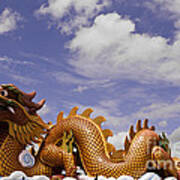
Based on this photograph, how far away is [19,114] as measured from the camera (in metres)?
5.65

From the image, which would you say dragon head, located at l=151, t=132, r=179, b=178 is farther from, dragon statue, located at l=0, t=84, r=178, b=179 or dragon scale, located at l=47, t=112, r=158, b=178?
dragon scale, located at l=47, t=112, r=158, b=178

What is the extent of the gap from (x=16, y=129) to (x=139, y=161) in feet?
8.10

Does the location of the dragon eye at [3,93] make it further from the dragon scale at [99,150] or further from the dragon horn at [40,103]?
the dragon scale at [99,150]

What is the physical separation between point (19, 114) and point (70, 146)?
1.20 m

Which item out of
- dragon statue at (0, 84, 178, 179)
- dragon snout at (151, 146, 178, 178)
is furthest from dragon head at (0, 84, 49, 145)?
dragon snout at (151, 146, 178, 178)

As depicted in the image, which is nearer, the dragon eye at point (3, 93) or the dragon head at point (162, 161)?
the dragon head at point (162, 161)

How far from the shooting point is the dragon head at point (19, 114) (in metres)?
5.52

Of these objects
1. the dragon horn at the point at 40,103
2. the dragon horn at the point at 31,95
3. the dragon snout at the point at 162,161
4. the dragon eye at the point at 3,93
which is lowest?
the dragon snout at the point at 162,161

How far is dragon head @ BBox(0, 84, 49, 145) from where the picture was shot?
5516 millimetres

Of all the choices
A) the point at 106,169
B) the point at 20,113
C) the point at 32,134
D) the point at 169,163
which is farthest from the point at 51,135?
the point at 169,163

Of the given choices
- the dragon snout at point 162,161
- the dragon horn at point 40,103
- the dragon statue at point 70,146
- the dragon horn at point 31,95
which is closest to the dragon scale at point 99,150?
the dragon statue at point 70,146

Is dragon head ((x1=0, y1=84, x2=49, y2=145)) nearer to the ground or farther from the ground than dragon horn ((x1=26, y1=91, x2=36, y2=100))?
nearer to the ground

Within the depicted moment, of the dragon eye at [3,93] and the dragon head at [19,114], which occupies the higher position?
the dragon eye at [3,93]

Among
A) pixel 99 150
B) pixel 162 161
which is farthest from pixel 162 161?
pixel 99 150
